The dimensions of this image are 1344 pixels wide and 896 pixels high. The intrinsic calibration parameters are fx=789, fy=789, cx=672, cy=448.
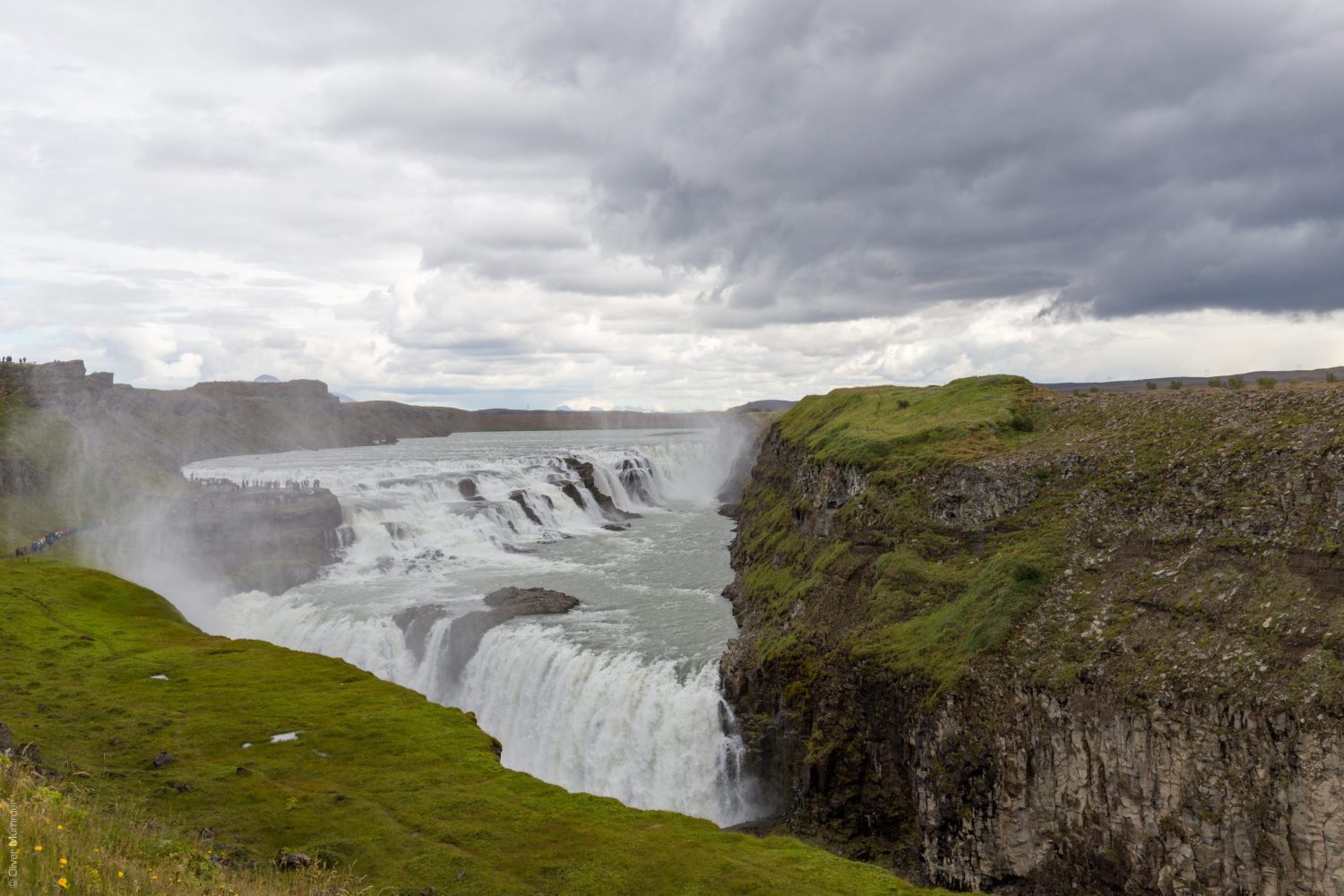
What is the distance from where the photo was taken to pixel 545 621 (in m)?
40.7

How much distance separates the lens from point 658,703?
103 ft

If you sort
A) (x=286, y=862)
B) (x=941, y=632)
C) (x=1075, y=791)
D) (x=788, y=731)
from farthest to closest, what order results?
(x=788, y=731) → (x=941, y=632) → (x=1075, y=791) → (x=286, y=862)

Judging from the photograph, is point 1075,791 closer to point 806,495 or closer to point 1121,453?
point 1121,453

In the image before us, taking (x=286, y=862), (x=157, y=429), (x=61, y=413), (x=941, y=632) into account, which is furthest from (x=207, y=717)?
(x=157, y=429)

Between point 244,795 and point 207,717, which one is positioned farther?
point 207,717

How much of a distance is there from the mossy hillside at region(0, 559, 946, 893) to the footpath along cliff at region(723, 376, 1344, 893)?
7.13 meters

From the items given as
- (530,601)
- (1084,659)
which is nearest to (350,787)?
(1084,659)

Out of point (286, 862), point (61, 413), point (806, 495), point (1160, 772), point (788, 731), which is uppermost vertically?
point (61, 413)

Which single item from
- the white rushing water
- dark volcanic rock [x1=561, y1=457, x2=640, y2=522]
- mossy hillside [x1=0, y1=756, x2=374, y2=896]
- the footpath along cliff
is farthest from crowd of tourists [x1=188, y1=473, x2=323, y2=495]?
mossy hillside [x1=0, y1=756, x2=374, y2=896]

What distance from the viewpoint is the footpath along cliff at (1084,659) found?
58.8 ft

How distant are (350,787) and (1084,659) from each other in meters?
19.0

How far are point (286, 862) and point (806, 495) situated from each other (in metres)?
33.8

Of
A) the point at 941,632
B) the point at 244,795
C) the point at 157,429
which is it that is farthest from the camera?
the point at 157,429

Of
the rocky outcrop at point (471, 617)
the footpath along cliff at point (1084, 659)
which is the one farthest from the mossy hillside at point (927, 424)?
the rocky outcrop at point (471, 617)
